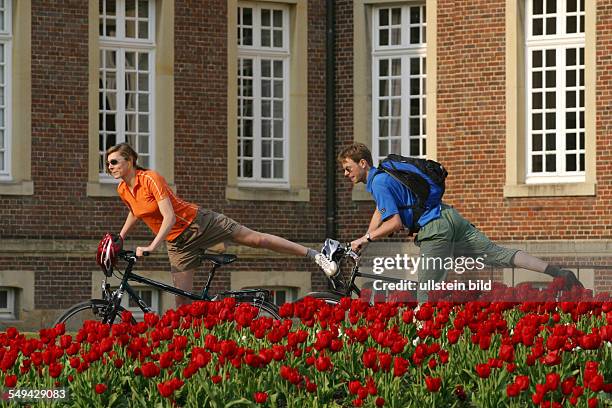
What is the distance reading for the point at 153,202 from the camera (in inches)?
524

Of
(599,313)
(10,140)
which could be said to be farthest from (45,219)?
(599,313)

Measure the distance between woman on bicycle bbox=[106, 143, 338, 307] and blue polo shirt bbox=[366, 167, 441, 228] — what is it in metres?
0.99

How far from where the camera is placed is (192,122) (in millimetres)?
22344

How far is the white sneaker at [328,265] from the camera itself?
13.0m

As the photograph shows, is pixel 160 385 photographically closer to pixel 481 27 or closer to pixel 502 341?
pixel 502 341

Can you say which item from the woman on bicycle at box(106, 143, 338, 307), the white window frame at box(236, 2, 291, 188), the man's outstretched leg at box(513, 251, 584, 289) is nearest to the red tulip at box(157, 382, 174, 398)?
the man's outstretched leg at box(513, 251, 584, 289)

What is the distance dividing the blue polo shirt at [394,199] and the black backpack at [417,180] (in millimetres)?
29

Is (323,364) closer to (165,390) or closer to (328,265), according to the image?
(165,390)

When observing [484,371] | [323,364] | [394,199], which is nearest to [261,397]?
[323,364]

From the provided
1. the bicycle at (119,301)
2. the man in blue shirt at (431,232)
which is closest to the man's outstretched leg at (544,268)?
the man in blue shirt at (431,232)

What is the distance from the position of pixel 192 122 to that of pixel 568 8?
16.0 feet

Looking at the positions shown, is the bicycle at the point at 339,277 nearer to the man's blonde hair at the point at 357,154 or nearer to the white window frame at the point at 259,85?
the man's blonde hair at the point at 357,154

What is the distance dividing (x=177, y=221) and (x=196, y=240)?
0.67ft

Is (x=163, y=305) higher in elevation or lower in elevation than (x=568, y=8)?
lower
